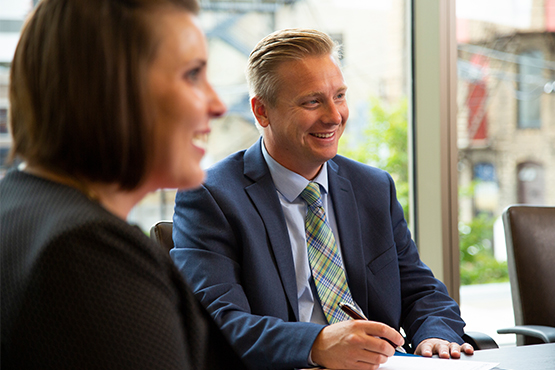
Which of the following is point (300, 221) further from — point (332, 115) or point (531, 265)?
point (531, 265)

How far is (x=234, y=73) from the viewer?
104 inches

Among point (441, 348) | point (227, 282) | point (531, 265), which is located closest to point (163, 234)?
point (227, 282)

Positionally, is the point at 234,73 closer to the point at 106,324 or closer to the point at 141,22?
the point at 141,22

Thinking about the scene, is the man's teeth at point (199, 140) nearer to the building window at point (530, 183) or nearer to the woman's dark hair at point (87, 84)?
the woman's dark hair at point (87, 84)

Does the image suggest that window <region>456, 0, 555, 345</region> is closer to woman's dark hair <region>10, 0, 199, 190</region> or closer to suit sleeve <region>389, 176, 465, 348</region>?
suit sleeve <region>389, 176, 465, 348</region>

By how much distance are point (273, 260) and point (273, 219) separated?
A: 121 mm

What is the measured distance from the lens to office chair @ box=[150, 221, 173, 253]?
1643mm

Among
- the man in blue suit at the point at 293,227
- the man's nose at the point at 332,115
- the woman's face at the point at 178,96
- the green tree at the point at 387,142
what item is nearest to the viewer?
the woman's face at the point at 178,96

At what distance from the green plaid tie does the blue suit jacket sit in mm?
38

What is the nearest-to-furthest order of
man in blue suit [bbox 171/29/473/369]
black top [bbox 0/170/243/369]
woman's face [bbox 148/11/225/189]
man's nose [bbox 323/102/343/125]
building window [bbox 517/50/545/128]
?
black top [bbox 0/170/243/369] → woman's face [bbox 148/11/225/189] → man in blue suit [bbox 171/29/473/369] → man's nose [bbox 323/102/343/125] → building window [bbox 517/50/545/128]

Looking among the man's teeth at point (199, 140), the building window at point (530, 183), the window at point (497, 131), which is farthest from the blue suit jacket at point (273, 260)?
the building window at point (530, 183)

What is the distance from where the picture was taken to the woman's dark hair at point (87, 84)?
2.00ft

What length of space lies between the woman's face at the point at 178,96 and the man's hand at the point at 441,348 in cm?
87

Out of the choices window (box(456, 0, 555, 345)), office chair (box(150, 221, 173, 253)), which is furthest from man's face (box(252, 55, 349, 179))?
window (box(456, 0, 555, 345))
